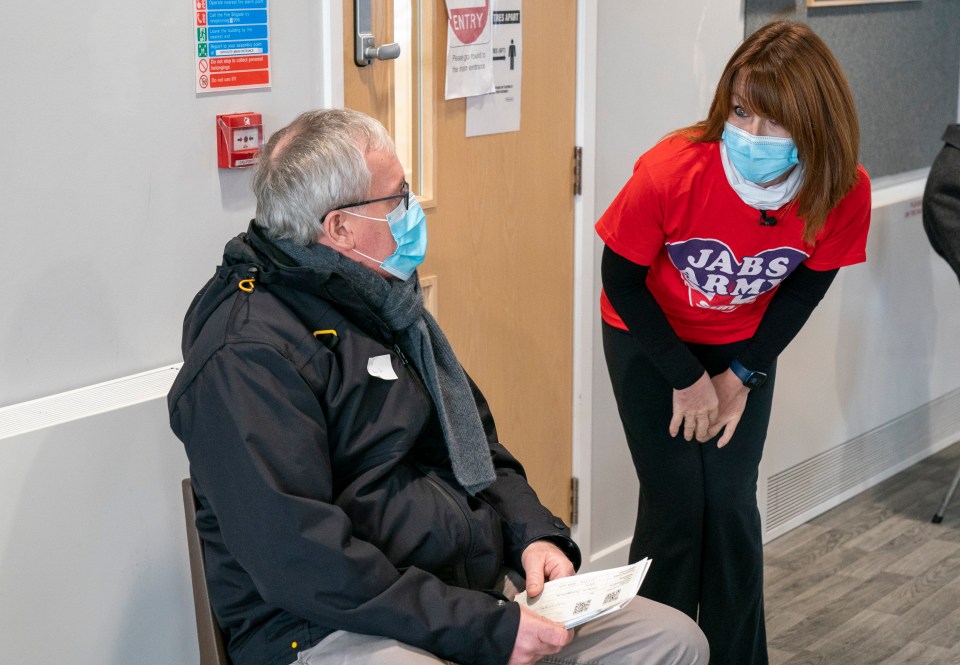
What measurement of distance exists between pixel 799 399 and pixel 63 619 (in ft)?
7.71

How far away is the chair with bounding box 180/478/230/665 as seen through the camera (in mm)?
1708

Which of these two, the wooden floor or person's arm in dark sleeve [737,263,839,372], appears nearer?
person's arm in dark sleeve [737,263,839,372]

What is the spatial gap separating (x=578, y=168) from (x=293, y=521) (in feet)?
5.04

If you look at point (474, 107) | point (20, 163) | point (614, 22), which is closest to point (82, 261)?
point (20, 163)

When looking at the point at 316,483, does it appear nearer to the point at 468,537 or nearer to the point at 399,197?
the point at 468,537

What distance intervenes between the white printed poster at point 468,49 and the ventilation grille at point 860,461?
1.59 metres

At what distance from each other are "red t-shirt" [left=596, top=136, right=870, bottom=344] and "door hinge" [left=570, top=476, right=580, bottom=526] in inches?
33.1

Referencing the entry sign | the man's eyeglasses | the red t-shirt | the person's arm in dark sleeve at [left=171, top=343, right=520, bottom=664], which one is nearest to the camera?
the person's arm in dark sleeve at [left=171, top=343, right=520, bottom=664]

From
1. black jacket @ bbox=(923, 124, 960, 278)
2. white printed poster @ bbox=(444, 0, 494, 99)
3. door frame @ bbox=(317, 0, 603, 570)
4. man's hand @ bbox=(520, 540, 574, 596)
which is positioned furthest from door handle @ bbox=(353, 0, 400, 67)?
black jacket @ bbox=(923, 124, 960, 278)

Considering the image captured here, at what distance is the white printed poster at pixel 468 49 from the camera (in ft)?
8.23

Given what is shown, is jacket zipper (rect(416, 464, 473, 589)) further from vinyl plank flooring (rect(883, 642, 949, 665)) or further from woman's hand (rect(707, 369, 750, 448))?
vinyl plank flooring (rect(883, 642, 949, 665))

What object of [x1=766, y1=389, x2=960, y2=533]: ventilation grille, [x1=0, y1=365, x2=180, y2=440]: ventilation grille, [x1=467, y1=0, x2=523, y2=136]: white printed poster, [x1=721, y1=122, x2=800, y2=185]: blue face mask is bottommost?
[x1=766, y1=389, x2=960, y2=533]: ventilation grille

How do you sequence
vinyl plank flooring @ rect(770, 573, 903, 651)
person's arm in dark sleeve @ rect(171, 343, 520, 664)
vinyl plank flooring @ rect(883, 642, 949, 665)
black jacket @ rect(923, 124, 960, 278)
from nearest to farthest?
person's arm in dark sleeve @ rect(171, 343, 520, 664), vinyl plank flooring @ rect(883, 642, 949, 665), vinyl plank flooring @ rect(770, 573, 903, 651), black jacket @ rect(923, 124, 960, 278)

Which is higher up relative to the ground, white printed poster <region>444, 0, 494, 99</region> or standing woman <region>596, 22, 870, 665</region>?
white printed poster <region>444, 0, 494, 99</region>
